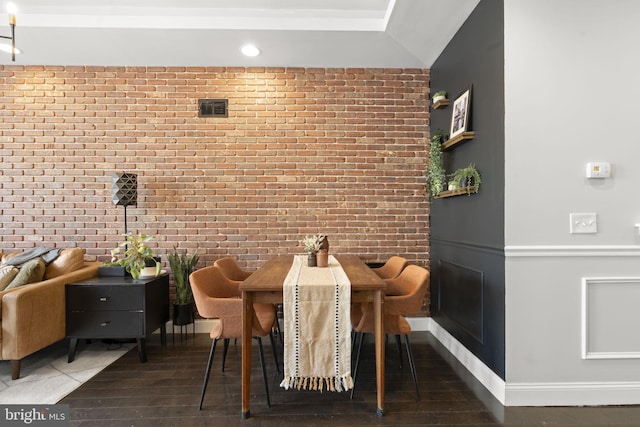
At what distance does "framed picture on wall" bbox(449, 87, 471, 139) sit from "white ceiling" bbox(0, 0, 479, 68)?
2.21ft

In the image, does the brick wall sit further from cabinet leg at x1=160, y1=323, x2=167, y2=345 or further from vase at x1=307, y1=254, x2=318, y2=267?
vase at x1=307, y1=254, x2=318, y2=267

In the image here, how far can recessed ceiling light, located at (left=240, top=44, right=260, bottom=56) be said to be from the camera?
340cm

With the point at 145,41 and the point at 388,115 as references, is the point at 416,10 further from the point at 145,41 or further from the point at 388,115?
the point at 145,41

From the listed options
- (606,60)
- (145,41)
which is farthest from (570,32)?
(145,41)

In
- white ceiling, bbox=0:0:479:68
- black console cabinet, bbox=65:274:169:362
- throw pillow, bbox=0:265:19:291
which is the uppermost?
white ceiling, bbox=0:0:479:68

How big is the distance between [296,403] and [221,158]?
2584 mm

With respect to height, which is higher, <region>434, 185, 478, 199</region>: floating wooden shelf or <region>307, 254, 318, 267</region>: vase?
<region>434, 185, 478, 199</region>: floating wooden shelf

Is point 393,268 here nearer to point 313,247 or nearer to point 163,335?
point 313,247

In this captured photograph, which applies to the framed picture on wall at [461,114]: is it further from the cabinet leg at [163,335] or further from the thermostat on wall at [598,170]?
the cabinet leg at [163,335]

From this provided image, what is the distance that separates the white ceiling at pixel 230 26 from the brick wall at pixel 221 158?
14.9 inches

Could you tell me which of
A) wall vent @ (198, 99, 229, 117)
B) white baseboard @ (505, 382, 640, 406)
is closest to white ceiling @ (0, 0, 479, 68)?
wall vent @ (198, 99, 229, 117)

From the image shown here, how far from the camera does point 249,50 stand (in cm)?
344

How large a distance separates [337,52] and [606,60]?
2.23 meters

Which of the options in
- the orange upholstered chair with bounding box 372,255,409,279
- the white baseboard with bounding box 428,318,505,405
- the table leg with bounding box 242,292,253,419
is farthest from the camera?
the orange upholstered chair with bounding box 372,255,409,279
